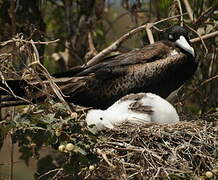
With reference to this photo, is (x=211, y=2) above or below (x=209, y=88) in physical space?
above

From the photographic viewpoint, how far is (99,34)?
6.55 meters

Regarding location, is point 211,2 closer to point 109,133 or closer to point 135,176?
point 109,133

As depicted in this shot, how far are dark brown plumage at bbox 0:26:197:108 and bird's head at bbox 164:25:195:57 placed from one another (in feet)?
0.21

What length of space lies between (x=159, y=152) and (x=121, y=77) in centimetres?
97

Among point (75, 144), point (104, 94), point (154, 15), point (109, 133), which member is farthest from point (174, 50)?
point (75, 144)

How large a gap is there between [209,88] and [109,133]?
1.74m

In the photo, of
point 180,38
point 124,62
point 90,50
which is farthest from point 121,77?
point 90,50

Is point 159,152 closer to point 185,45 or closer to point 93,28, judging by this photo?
point 185,45

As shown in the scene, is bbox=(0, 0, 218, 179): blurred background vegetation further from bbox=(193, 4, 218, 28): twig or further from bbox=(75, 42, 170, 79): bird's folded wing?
bbox=(75, 42, 170, 79): bird's folded wing

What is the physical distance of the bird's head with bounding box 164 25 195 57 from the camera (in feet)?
16.9

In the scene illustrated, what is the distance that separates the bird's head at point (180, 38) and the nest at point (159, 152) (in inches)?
26.1

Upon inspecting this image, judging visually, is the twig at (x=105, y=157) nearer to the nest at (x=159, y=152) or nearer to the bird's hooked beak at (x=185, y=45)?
the nest at (x=159, y=152)

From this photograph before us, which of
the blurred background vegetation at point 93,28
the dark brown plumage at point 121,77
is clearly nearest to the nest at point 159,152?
the dark brown plumage at point 121,77

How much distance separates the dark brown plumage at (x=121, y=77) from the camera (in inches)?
198
